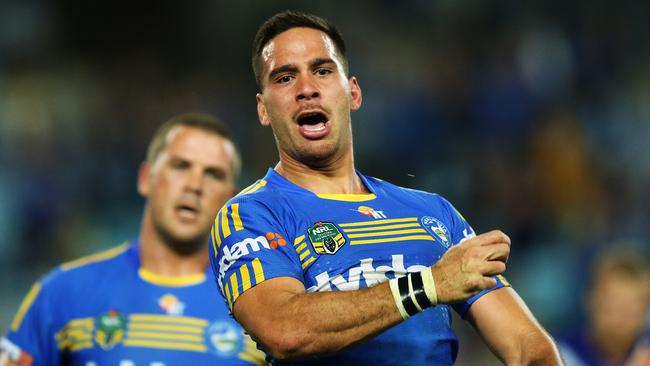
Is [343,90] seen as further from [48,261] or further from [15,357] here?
[48,261]

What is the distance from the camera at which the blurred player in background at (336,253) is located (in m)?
2.93


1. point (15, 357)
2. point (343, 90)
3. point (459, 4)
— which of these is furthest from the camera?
point (459, 4)

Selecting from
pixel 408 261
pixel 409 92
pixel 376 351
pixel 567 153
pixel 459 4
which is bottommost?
pixel 376 351

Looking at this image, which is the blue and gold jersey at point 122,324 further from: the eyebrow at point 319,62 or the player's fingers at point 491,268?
the player's fingers at point 491,268

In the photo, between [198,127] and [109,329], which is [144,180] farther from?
[109,329]

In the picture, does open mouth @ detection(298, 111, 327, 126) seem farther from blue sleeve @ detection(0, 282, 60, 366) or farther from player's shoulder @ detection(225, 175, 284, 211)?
blue sleeve @ detection(0, 282, 60, 366)

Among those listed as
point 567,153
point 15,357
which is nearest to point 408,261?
point 15,357

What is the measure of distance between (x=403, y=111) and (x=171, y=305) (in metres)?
6.15

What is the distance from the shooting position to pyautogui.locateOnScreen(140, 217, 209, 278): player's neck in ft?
17.7

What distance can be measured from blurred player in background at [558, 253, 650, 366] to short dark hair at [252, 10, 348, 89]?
12.6 feet

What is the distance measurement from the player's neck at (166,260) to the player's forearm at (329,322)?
250 cm

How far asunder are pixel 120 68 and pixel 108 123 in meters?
0.96

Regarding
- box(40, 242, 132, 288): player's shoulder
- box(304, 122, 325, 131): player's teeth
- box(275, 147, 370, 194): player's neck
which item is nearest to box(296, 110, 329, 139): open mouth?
box(304, 122, 325, 131): player's teeth

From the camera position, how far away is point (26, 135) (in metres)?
10.8
